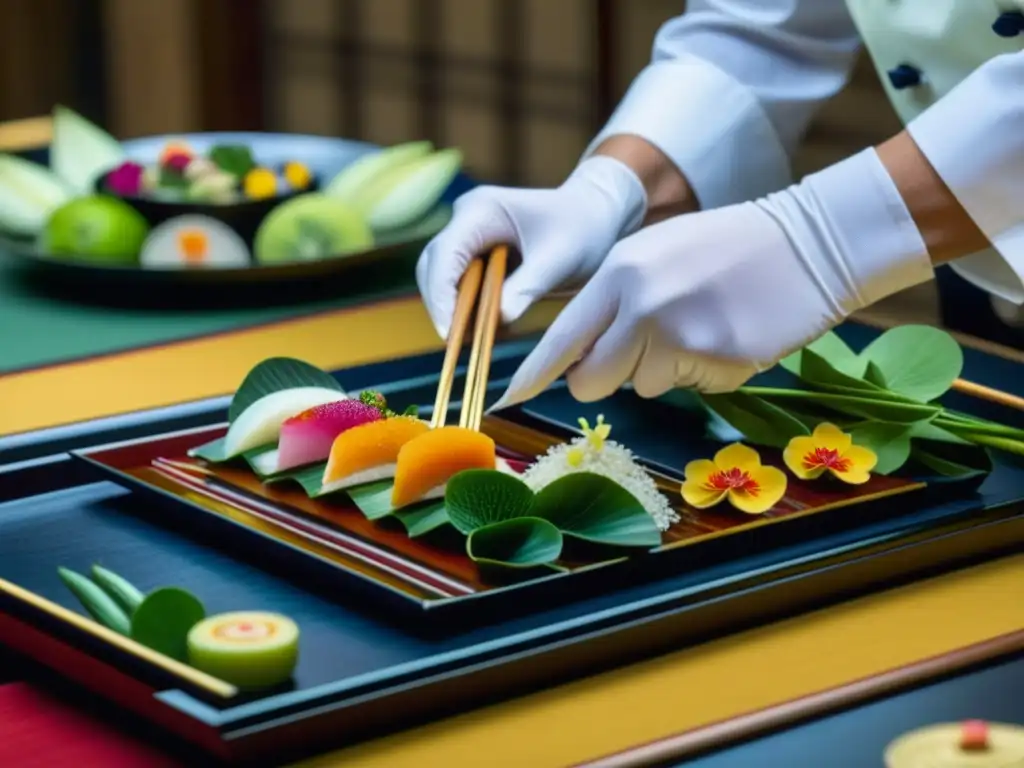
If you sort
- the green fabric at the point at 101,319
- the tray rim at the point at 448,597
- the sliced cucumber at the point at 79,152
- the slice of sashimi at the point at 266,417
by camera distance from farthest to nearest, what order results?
the sliced cucumber at the point at 79,152
the green fabric at the point at 101,319
the slice of sashimi at the point at 266,417
the tray rim at the point at 448,597

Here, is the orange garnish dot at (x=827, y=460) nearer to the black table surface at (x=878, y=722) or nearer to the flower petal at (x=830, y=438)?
the flower petal at (x=830, y=438)

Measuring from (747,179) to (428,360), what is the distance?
1.37 ft

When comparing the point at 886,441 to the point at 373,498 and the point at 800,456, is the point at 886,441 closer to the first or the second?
the point at 800,456

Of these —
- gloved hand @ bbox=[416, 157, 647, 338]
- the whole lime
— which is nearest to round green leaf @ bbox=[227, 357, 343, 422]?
gloved hand @ bbox=[416, 157, 647, 338]

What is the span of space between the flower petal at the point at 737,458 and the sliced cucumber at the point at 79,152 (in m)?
1.02

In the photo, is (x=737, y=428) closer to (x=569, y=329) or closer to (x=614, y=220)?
(x=569, y=329)

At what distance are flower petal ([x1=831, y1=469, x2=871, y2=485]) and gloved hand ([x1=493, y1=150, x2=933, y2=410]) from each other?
0.15 meters

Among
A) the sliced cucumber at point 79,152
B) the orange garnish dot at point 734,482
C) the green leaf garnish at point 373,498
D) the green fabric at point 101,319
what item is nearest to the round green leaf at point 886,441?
Result: the orange garnish dot at point 734,482

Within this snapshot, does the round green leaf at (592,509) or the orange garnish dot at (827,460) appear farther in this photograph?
the orange garnish dot at (827,460)

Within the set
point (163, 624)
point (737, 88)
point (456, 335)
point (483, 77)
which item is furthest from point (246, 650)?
point (483, 77)

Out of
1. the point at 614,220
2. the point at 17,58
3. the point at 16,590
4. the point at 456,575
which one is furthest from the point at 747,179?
the point at 17,58

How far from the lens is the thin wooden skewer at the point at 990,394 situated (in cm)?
133

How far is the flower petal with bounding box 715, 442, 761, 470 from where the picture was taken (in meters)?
1.14

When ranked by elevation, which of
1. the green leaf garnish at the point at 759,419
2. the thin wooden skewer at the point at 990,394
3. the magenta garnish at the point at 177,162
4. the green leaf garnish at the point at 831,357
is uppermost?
the magenta garnish at the point at 177,162
